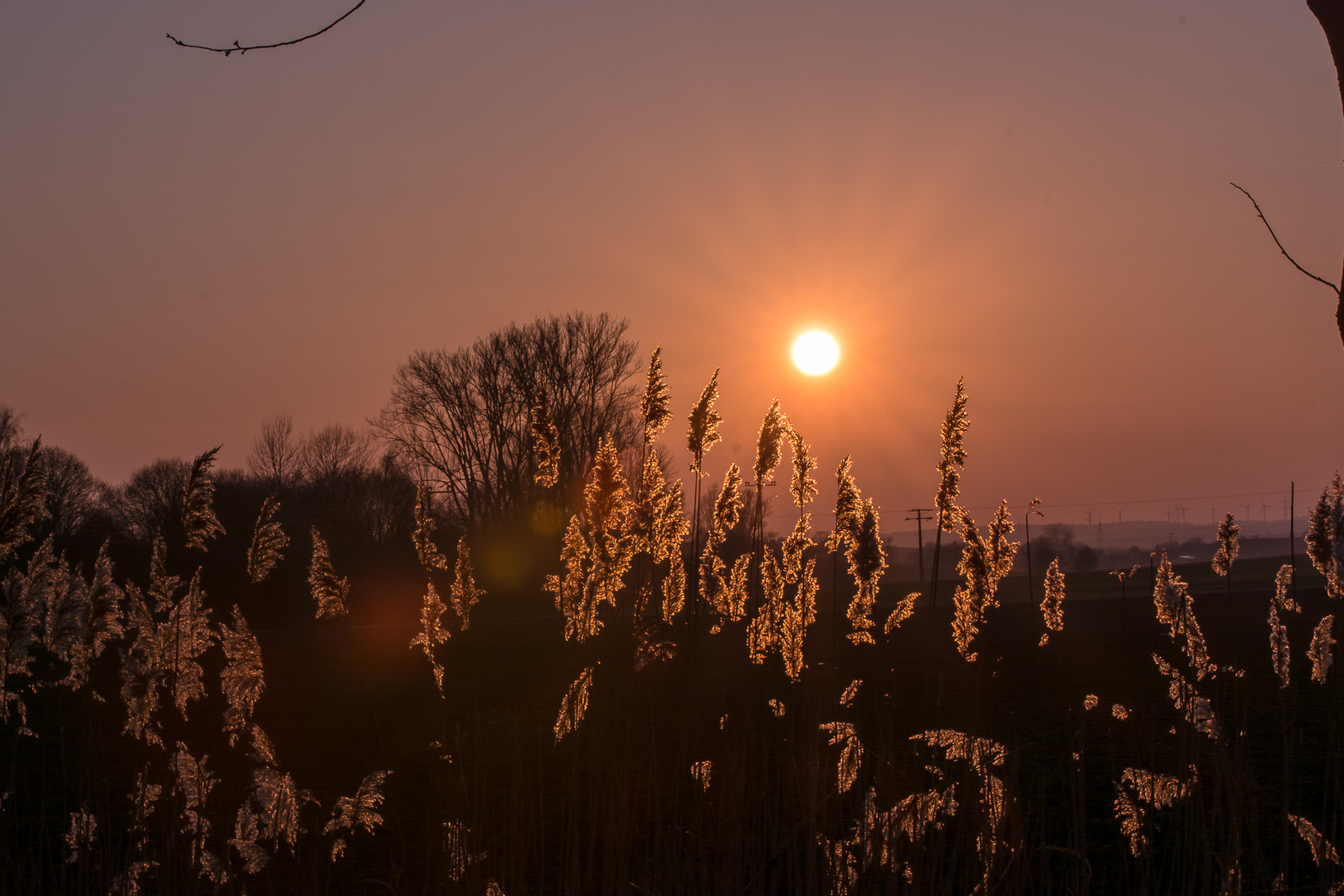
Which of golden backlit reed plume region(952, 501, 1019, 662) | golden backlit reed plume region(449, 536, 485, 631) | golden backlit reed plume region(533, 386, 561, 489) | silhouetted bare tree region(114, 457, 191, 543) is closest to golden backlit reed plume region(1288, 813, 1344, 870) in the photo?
golden backlit reed plume region(952, 501, 1019, 662)

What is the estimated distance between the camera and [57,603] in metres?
5.77

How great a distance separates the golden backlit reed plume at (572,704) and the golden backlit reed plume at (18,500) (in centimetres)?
299

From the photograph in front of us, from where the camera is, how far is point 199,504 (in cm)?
531

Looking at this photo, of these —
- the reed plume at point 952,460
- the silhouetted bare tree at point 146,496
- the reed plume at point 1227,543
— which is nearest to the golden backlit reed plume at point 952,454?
the reed plume at point 952,460

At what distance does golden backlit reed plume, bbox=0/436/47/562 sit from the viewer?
17.1 ft

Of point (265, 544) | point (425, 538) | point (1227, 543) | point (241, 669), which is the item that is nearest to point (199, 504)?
point (265, 544)

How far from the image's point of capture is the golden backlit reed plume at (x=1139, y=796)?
12.2ft

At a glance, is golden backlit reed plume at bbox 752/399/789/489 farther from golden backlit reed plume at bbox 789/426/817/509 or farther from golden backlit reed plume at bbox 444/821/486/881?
golden backlit reed plume at bbox 444/821/486/881

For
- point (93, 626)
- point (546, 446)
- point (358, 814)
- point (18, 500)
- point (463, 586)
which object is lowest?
point (358, 814)

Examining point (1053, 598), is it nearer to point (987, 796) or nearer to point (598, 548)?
point (598, 548)

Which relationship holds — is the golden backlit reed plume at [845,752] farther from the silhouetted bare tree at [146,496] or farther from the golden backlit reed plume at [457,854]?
the silhouetted bare tree at [146,496]

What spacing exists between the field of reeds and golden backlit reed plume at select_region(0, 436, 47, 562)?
1cm

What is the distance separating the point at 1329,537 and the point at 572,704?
7.63m

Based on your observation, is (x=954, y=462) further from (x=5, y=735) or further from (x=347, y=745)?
(x=5, y=735)
